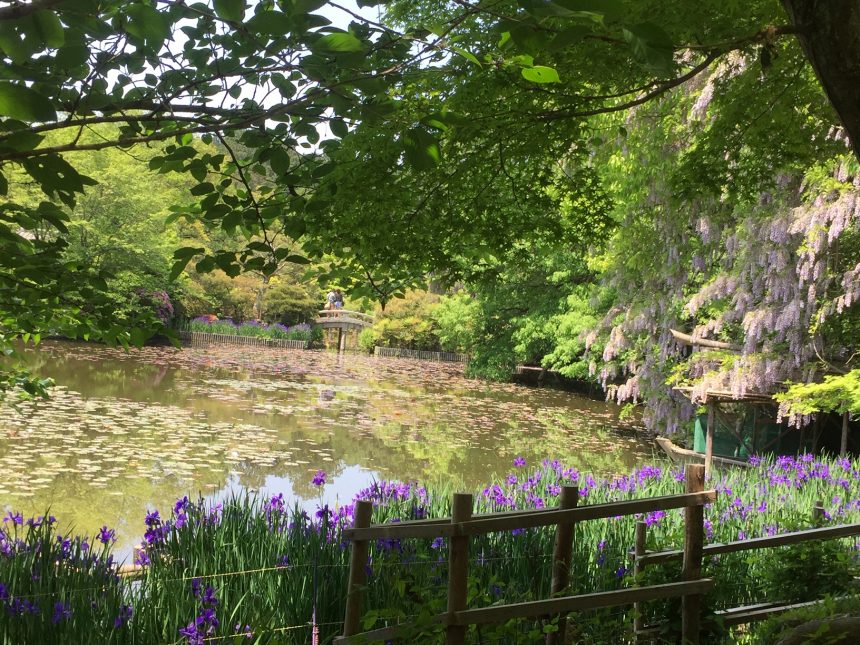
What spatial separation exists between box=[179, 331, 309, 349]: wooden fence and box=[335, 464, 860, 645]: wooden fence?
79.9 feet

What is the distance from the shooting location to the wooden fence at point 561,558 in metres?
2.63

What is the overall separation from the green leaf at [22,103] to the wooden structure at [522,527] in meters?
1.95

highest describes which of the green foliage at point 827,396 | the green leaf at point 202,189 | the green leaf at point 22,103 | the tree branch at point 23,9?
the green leaf at point 202,189

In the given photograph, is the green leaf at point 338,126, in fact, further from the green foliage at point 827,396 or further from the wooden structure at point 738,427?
the wooden structure at point 738,427

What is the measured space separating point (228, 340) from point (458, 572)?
26.8 m

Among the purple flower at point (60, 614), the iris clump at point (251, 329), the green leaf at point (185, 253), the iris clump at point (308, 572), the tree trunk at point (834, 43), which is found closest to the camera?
the tree trunk at point (834, 43)

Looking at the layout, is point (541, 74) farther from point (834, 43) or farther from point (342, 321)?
point (342, 321)

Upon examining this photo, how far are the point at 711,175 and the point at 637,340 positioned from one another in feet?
33.6

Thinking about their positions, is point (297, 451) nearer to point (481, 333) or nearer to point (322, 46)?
point (322, 46)

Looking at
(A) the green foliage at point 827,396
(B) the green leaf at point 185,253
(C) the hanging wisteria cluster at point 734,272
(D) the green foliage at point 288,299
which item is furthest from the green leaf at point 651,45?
(D) the green foliage at point 288,299

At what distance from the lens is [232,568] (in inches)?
143

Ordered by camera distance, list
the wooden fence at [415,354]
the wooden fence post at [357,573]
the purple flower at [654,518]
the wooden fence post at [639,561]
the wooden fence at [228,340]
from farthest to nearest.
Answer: the wooden fence at [415,354]
the wooden fence at [228,340]
the purple flower at [654,518]
the wooden fence post at [639,561]
the wooden fence post at [357,573]

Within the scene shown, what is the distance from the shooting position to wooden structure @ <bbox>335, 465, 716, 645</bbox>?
262 centimetres

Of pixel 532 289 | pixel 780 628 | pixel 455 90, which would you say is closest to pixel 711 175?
pixel 455 90
